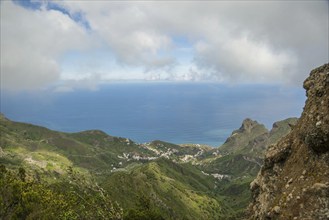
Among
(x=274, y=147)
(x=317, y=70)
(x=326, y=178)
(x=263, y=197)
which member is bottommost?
(x=263, y=197)

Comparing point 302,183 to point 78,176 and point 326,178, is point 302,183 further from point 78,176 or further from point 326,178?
point 78,176

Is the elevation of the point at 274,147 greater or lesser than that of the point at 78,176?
greater

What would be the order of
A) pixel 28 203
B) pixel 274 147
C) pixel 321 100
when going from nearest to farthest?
pixel 321 100, pixel 274 147, pixel 28 203

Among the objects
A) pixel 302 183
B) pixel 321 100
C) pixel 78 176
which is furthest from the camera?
pixel 78 176

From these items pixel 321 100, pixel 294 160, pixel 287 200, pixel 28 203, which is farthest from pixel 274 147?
pixel 28 203

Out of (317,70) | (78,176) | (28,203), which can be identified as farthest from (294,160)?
(28,203)

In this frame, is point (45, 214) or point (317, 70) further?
point (45, 214)

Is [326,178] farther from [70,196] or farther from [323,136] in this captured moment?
[70,196]
